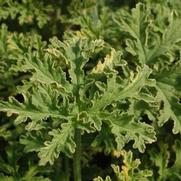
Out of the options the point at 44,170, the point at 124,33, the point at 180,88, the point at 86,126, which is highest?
the point at 124,33

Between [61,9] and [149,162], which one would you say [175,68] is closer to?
[149,162]

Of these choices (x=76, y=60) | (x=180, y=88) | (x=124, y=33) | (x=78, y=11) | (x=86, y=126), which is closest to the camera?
(x=86, y=126)

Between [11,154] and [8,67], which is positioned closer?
[11,154]

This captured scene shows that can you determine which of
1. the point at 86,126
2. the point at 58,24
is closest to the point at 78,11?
the point at 58,24

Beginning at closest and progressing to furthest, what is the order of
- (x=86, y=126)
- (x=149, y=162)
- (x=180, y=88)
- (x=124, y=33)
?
1. (x=86, y=126)
2. (x=180, y=88)
3. (x=149, y=162)
4. (x=124, y=33)

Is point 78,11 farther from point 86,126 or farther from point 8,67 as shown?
point 86,126

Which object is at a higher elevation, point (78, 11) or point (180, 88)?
point (78, 11)
